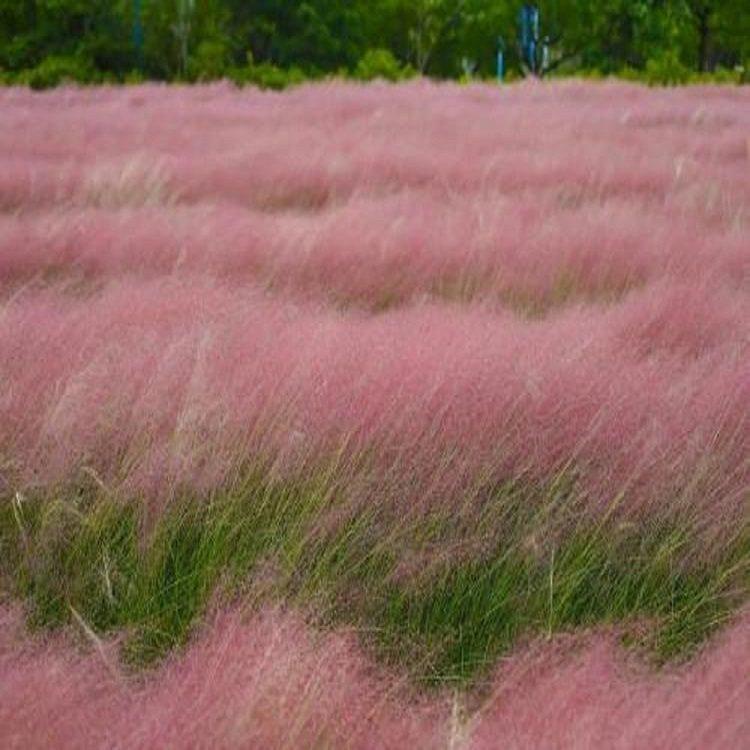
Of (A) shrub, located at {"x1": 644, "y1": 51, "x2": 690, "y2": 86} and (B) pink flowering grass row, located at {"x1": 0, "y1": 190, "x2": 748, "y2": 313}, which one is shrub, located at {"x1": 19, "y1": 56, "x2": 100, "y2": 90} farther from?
(B) pink flowering grass row, located at {"x1": 0, "y1": 190, "x2": 748, "y2": 313}

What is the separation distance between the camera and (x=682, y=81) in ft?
68.1

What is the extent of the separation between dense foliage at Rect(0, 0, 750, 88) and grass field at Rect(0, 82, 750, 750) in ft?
61.6

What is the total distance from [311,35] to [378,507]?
87.4 feet

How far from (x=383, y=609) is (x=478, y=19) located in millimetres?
29199

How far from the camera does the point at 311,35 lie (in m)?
27.0

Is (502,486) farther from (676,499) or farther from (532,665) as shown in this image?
(532,665)

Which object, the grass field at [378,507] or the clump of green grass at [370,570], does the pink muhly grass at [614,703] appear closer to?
the grass field at [378,507]

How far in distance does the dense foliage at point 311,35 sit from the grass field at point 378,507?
18773mm

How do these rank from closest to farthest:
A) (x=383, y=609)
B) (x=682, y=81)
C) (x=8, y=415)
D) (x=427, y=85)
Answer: (x=383, y=609)
(x=8, y=415)
(x=427, y=85)
(x=682, y=81)

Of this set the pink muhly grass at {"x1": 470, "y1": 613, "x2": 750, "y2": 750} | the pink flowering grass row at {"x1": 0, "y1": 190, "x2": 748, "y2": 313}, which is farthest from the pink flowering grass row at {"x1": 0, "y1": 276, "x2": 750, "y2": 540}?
→ the pink flowering grass row at {"x1": 0, "y1": 190, "x2": 748, "y2": 313}

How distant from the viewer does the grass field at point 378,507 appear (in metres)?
1.50

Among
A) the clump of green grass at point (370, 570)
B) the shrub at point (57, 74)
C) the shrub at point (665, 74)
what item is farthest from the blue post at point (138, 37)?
the clump of green grass at point (370, 570)

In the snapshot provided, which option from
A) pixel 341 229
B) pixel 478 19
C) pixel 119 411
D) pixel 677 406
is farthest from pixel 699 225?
pixel 478 19

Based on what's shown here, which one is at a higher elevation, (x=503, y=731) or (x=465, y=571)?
(x=503, y=731)
